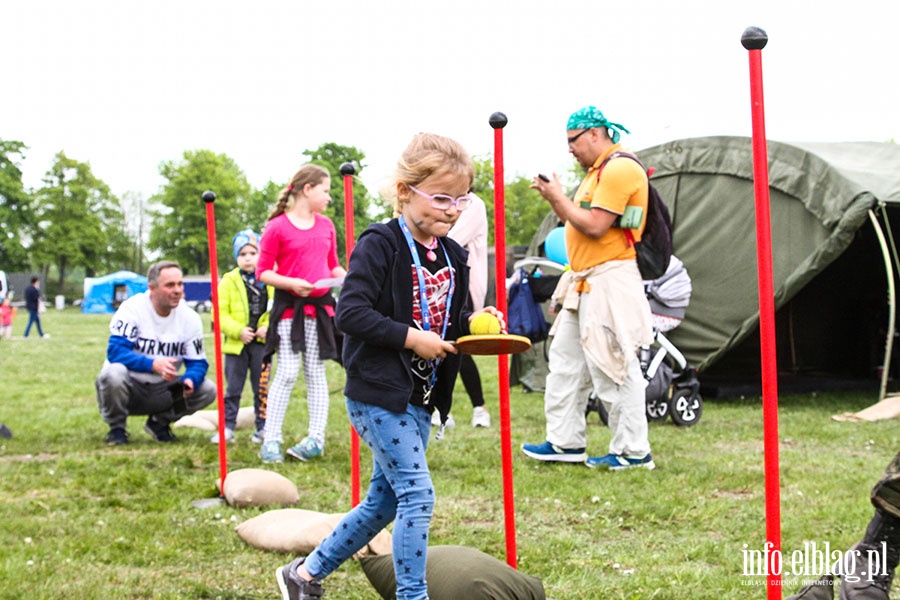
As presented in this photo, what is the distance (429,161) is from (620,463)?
318cm

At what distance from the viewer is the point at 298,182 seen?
19.3ft

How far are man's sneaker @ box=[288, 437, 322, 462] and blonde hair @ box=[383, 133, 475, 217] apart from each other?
127 inches

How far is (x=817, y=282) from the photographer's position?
1130 centimetres

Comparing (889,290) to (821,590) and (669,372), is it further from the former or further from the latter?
(821,590)

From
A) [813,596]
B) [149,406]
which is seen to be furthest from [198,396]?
[813,596]

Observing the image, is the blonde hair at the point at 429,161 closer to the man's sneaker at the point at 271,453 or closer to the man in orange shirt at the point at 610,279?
the man in orange shirt at the point at 610,279

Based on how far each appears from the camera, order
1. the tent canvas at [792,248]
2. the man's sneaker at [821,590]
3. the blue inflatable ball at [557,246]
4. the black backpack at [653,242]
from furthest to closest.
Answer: the blue inflatable ball at [557,246], the tent canvas at [792,248], the black backpack at [653,242], the man's sneaker at [821,590]

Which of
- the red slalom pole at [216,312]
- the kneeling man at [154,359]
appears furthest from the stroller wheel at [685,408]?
the red slalom pole at [216,312]

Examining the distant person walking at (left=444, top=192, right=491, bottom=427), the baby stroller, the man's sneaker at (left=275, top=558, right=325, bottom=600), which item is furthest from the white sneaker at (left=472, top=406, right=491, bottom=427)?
the man's sneaker at (left=275, top=558, right=325, bottom=600)

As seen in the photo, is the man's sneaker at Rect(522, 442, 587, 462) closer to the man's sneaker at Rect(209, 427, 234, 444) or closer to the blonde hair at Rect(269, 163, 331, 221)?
the blonde hair at Rect(269, 163, 331, 221)

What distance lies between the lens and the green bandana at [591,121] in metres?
5.46

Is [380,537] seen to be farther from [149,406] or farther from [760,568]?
[149,406]

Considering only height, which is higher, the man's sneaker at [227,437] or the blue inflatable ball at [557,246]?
the blue inflatable ball at [557,246]

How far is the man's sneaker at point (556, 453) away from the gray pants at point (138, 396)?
2.47 metres
